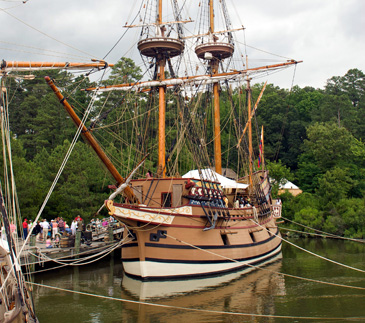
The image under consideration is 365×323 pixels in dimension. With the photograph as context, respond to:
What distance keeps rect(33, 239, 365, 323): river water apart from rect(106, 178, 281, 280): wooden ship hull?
0.66m

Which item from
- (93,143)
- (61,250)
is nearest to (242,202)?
(61,250)

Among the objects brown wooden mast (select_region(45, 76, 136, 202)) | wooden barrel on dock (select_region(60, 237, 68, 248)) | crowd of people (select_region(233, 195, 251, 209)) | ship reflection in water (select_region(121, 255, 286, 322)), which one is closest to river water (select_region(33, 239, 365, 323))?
ship reflection in water (select_region(121, 255, 286, 322))

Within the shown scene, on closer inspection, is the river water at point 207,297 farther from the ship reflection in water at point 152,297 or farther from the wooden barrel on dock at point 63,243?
the wooden barrel on dock at point 63,243

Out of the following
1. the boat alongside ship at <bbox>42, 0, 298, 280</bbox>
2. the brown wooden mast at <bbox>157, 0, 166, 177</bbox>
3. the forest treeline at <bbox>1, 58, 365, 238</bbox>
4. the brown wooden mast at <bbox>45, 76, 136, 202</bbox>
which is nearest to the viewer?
the brown wooden mast at <bbox>45, 76, 136, 202</bbox>

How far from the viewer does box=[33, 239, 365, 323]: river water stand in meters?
14.4

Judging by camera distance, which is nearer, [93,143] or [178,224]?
[93,143]

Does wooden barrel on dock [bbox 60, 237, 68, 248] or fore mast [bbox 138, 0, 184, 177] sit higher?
fore mast [bbox 138, 0, 184, 177]

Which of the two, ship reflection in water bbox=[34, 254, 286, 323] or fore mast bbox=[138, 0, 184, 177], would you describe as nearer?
ship reflection in water bbox=[34, 254, 286, 323]

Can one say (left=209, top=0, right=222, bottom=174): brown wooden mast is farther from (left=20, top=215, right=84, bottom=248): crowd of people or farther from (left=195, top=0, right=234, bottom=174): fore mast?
(left=20, top=215, right=84, bottom=248): crowd of people

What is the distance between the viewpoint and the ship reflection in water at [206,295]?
1462 cm

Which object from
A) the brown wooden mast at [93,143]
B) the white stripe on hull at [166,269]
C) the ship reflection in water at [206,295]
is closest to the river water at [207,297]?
the ship reflection in water at [206,295]

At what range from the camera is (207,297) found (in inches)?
660

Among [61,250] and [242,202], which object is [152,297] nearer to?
[61,250]

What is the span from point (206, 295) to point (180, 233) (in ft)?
11.0
